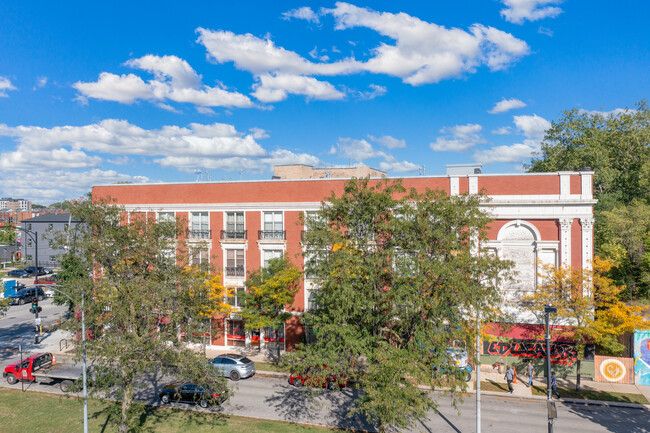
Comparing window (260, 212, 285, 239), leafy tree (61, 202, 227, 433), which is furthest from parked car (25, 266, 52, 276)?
leafy tree (61, 202, 227, 433)

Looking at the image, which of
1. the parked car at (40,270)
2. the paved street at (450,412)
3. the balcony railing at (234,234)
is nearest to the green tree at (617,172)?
the paved street at (450,412)

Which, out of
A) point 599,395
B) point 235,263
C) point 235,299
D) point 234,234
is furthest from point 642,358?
point 234,234

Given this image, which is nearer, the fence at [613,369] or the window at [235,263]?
the fence at [613,369]

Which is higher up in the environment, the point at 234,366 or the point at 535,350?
the point at 535,350

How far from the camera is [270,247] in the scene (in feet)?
119

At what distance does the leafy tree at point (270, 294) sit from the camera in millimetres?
32344

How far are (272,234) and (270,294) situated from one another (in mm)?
5704

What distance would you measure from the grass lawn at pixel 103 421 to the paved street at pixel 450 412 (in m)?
1.03

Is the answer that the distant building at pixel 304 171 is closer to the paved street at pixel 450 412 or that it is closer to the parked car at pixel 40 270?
the paved street at pixel 450 412

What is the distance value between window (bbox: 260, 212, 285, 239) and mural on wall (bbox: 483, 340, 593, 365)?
17.8 m

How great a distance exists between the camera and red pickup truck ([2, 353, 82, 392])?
28516 mm

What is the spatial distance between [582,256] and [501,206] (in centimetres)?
612

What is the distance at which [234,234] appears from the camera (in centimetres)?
3703

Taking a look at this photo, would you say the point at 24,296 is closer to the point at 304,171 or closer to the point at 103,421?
the point at 304,171
